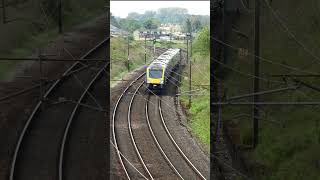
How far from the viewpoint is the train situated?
17.7 m

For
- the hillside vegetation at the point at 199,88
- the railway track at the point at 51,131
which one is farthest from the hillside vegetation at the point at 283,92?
the railway track at the point at 51,131

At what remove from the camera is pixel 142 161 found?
37.8ft

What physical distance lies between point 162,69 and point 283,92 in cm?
720

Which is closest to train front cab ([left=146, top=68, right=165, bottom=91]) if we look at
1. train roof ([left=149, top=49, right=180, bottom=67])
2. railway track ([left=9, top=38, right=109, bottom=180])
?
train roof ([left=149, top=49, right=180, bottom=67])

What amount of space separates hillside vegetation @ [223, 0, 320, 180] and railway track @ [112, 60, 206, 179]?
176 cm

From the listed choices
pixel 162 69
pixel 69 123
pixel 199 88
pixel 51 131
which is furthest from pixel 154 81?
pixel 51 131

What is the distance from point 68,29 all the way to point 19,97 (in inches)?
96.0

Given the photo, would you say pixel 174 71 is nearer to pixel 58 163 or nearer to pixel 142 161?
pixel 142 161

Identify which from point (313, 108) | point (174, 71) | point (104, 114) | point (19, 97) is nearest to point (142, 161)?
point (104, 114)

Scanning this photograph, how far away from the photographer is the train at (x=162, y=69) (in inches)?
696

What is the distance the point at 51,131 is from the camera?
9.75m

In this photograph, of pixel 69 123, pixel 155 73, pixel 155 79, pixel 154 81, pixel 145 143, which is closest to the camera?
pixel 69 123

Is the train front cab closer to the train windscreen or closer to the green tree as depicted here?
the train windscreen

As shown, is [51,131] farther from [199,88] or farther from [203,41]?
[203,41]
